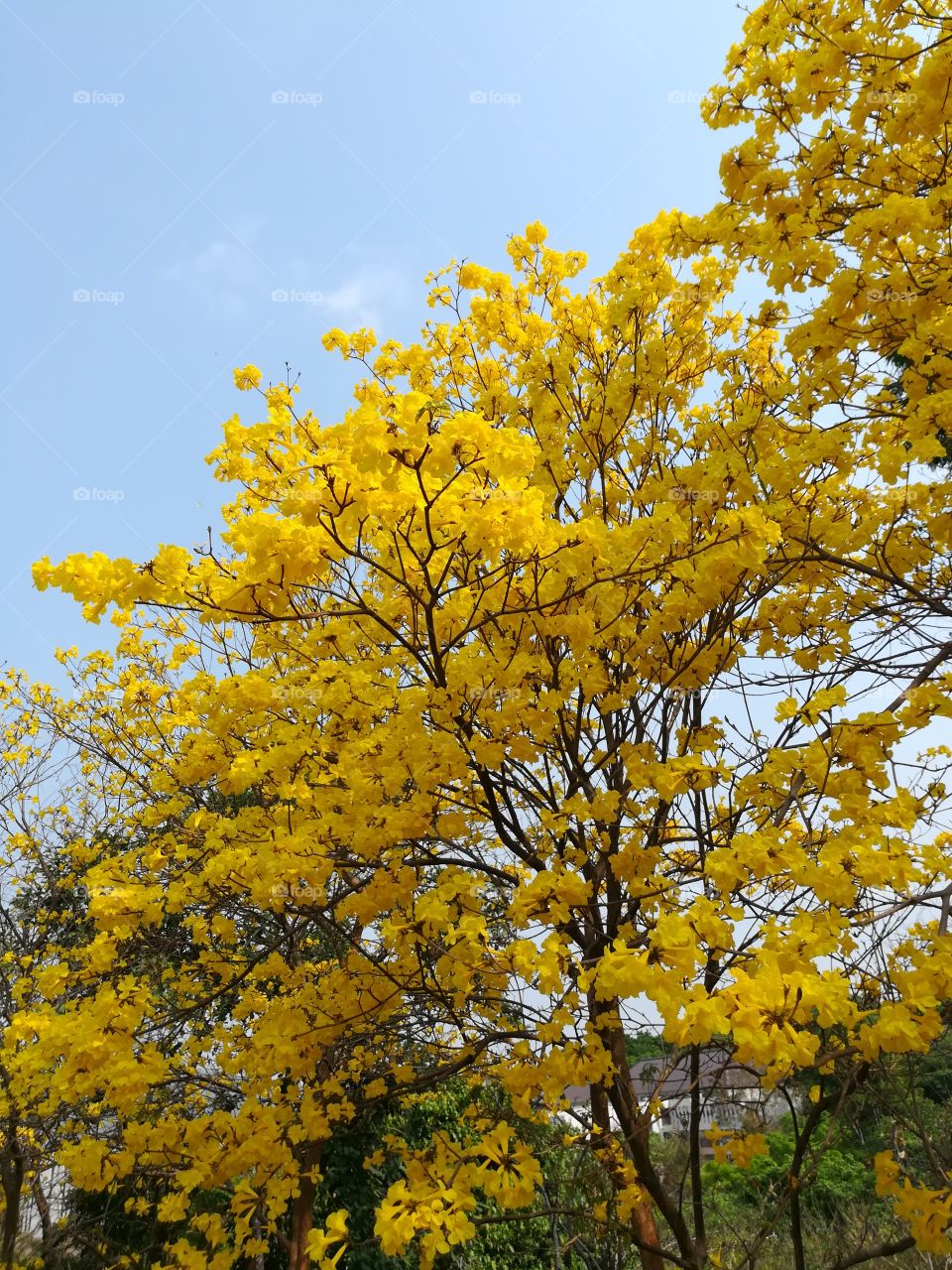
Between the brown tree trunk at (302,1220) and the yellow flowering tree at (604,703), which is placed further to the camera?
the brown tree trunk at (302,1220)

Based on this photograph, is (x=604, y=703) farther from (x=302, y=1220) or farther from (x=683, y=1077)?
(x=302, y=1220)

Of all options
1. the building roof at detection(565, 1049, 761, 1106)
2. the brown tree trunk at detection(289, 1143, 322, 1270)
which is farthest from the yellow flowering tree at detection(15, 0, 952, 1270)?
the brown tree trunk at detection(289, 1143, 322, 1270)

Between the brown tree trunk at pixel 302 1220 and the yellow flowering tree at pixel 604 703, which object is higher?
the yellow flowering tree at pixel 604 703

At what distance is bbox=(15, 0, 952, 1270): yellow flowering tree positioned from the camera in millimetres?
2148

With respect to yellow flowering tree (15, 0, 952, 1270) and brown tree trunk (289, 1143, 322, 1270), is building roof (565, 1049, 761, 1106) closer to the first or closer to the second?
yellow flowering tree (15, 0, 952, 1270)

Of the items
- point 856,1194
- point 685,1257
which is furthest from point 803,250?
point 856,1194

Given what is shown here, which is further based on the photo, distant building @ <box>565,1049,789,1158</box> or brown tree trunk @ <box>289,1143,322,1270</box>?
brown tree trunk @ <box>289,1143,322,1270</box>

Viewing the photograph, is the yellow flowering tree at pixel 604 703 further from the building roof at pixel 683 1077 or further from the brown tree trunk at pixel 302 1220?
the brown tree trunk at pixel 302 1220

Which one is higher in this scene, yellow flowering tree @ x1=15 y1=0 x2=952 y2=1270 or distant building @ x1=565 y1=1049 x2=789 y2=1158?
yellow flowering tree @ x1=15 y1=0 x2=952 y2=1270

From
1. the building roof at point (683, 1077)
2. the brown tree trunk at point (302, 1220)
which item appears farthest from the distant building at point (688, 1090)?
the brown tree trunk at point (302, 1220)

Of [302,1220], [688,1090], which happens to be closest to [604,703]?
[688,1090]

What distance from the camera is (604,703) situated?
2.98m

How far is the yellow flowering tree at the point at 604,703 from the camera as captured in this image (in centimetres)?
215

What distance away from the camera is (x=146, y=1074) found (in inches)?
111
